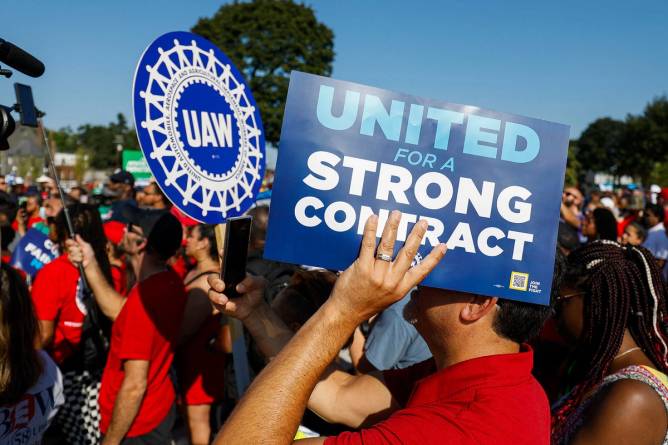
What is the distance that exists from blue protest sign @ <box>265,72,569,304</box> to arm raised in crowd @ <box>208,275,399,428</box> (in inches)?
23.7

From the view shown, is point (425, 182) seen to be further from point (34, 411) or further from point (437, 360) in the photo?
point (34, 411)

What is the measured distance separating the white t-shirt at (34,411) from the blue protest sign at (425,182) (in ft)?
4.62

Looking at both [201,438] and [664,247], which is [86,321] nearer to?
[201,438]

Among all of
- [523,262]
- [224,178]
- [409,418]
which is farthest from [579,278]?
[224,178]

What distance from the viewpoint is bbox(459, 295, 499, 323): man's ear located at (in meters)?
1.68

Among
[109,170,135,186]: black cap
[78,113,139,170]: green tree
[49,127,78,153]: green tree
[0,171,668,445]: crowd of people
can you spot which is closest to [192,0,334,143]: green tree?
[109,170,135,186]: black cap

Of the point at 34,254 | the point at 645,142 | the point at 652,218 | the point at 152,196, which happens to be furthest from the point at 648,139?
the point at 34,254

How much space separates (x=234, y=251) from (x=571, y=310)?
1.45 meters

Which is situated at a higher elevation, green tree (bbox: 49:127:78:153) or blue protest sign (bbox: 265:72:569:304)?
green tree (bbox: 49:127:78:153)

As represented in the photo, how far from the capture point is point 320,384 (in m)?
2.39

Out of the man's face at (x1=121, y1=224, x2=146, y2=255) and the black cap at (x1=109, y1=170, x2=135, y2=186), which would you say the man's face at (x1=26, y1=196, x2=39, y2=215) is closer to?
the black cap at (x1=109, y1=170, x2=135, y2=186)

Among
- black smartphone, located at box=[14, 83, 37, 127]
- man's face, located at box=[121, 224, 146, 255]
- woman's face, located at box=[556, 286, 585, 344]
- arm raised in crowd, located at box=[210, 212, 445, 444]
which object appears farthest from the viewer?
man's face, located at box=[121, 224, 146, 255]

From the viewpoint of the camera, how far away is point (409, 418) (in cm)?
142

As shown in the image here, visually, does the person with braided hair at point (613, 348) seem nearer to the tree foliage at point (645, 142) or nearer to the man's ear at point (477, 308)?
the man's ear at point (477, 308)
